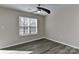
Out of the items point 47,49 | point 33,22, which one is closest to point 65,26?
point 47,49

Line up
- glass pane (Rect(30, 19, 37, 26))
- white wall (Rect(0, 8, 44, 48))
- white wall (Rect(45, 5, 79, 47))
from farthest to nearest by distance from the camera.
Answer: glass pane (Rect(30, 19, 37, 26))
white wall (Rect(45, 5, 79, 47))
white wall (Rect(0, 8, 44, 48))

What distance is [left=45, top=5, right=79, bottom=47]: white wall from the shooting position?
2.62 meters

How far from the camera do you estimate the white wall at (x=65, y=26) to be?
2.62 metres

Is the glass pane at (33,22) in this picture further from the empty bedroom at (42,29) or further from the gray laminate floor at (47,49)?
the gray laminate floor at (47,49)

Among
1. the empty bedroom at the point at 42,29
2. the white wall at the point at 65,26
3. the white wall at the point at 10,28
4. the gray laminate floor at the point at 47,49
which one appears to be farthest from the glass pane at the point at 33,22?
the gray laminate floor at the point at 47,49

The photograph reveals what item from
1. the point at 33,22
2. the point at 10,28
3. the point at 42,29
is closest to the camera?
the point at 10,28

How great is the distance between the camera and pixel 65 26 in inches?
114

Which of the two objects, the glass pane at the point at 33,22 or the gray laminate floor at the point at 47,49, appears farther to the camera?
the glass pane at the point at 33,22

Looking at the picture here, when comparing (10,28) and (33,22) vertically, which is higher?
(33,22)

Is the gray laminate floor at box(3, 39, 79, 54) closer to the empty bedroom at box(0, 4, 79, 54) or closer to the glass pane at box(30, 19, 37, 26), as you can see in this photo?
the empty bedroom at box(0, 4, 79, 54)

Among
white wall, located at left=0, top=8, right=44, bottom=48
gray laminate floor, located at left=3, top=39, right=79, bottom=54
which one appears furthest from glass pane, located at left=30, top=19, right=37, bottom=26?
gray laminate floor, located at left=3, top=39, right=79, bottom=54

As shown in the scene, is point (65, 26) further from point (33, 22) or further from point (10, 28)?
point (10, 28)

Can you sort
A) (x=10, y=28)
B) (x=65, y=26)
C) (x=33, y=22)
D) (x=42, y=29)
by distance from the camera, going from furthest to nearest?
(x=33, y=22)
(x=42, y=29)
(x=65, y=26)
(x=10, y=28)
